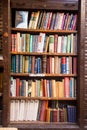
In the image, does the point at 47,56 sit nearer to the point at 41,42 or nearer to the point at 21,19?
the point at 41,42

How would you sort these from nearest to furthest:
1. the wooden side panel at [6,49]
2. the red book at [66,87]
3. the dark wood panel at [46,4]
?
1. the wooden side panel at [6,49]
2. the dark wood panel at [46,4]
3. the red book at [66,87]

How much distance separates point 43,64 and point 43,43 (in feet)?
0.90

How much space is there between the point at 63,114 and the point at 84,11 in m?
1.33

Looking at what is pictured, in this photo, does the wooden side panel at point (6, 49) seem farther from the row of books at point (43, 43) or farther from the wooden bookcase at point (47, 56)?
the row of books at point (43, 43)

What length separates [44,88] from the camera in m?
2.96

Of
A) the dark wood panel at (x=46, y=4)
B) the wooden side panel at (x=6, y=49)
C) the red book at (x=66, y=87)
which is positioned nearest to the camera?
the wooden side panel at (x=6, y=49)

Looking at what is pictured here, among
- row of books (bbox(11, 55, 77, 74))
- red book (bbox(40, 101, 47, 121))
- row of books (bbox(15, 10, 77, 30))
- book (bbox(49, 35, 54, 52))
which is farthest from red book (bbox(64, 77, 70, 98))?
row of books (bbox(15, 10, 77, 30))

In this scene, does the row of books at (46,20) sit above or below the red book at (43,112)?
above

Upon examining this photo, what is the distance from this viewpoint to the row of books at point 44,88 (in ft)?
9.65

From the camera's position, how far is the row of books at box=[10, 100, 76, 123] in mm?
2943

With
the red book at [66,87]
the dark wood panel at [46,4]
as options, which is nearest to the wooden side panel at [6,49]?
the dark wood panel at [46,4]

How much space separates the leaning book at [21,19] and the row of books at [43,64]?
40cm

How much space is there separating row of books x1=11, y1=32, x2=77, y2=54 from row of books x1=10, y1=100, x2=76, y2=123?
2.28ft

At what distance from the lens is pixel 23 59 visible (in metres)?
2.94
